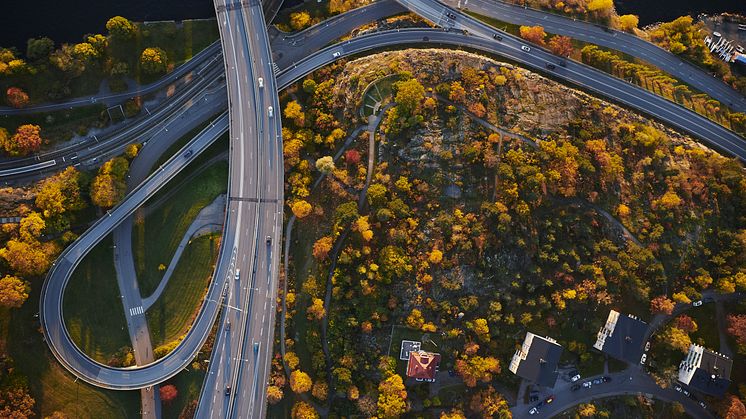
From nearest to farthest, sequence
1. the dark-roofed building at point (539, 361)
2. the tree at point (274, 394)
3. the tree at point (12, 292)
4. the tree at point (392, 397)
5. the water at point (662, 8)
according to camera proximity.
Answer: the tree at point (12, 292), the tree at point (392, 397), the tree at point (274, 394), the dark-roofed building at point (539, 361), the water at point (662, 8)

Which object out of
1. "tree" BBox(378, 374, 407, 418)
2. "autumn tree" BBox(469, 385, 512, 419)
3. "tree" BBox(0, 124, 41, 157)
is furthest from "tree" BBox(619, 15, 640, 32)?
"tree" BBox(0, 124, 41, 157)

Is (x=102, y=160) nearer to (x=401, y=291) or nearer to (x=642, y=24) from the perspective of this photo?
(x=401, y=291)

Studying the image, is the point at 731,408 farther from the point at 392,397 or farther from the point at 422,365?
the point at 392,397

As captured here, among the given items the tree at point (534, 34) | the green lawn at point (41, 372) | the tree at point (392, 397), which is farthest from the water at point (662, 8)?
the green lawn at point (41, 372)

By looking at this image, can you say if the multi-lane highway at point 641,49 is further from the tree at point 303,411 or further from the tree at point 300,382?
the tree at point 303,411

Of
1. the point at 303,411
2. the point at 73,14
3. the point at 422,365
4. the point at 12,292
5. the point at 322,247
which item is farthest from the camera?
the point at 73,14

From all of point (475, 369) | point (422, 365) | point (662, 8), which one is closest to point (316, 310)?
point (422, 365)
